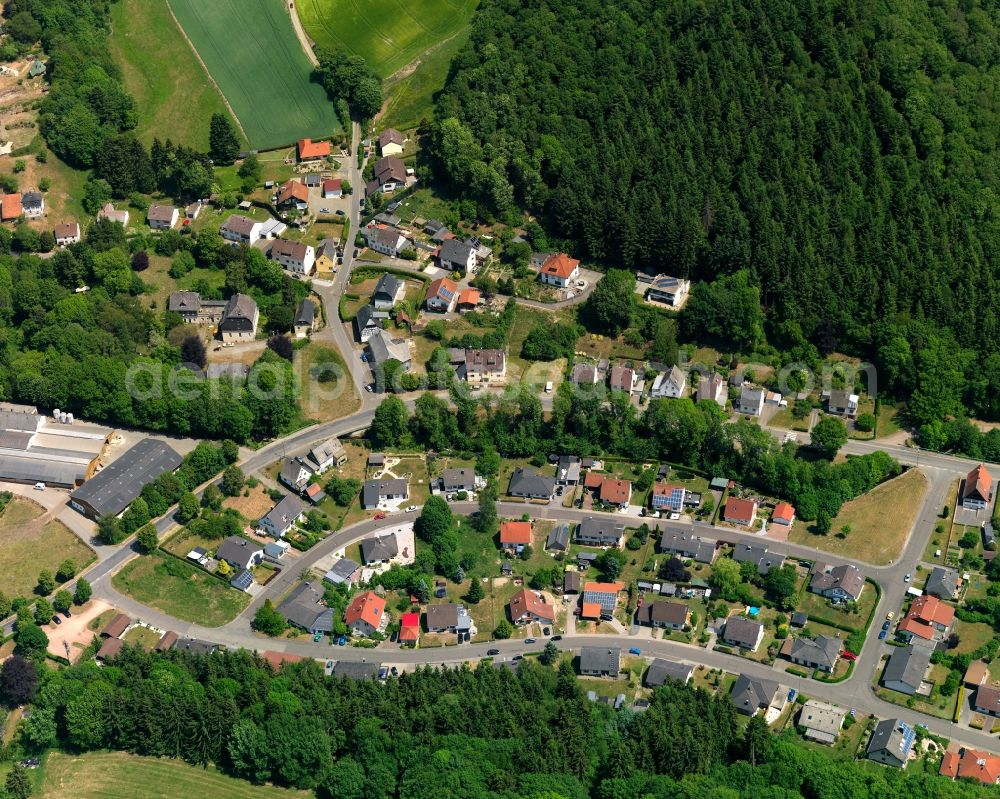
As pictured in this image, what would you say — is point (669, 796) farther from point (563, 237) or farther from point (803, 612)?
point (563, 237)

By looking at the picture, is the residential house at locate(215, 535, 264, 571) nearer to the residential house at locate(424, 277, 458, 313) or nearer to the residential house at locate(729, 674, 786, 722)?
the residential house at locate(424, 277, 458, 313)

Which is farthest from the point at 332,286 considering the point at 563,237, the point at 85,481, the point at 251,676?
the point at 251,676

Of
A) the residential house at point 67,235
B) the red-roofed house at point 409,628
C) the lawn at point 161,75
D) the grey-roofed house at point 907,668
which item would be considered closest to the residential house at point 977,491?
the grey-roofed house at point 907,668

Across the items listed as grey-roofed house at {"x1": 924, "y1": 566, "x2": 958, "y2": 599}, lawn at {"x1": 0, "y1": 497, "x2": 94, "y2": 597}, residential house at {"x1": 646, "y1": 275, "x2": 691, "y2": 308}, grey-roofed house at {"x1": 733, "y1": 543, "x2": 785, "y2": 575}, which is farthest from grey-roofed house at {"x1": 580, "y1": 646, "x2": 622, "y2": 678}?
lawn at {"x1": 0, "y1": 497, "x2": 94, "y2": 597}

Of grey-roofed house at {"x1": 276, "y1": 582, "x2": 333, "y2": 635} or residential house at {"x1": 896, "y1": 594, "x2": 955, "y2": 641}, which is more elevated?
grey-roofed house at {"x1": 276, "y1": 582, "x2": 333, "y2": 635}

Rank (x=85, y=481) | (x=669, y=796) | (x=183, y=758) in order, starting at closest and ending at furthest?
(x=669, y=796)
(x=183, y=758)
(x=85, y=481)

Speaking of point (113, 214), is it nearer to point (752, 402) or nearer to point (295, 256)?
point (295, 256)
